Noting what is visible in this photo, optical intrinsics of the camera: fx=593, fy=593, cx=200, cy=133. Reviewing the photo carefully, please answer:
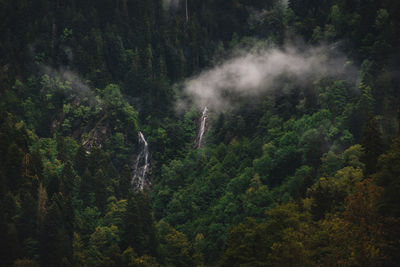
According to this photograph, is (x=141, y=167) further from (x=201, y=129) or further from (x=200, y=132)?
(x=201, y=129)

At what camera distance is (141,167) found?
154875 mm

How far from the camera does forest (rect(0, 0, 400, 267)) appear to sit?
247 ft

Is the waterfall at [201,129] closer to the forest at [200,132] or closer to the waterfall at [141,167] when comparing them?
the forest at [200,132]

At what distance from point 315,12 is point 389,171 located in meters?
94.5

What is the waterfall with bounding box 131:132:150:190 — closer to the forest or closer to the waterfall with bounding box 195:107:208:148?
the forest

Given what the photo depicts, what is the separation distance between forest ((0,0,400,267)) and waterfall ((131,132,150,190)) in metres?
0.39

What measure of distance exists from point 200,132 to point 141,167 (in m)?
18.5

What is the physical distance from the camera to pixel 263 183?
400ft

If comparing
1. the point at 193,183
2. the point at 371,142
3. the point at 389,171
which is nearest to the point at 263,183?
the point at 193,183

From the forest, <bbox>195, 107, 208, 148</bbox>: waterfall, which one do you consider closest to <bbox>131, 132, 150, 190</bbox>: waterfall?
the forest

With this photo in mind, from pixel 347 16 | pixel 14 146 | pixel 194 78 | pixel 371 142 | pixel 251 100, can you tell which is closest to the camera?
pixel 371 142

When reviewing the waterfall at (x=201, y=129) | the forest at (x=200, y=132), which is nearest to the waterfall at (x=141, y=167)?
the forest at (x=200, y=132)

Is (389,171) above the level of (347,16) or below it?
below

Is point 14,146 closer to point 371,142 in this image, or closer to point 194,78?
point 371,142
